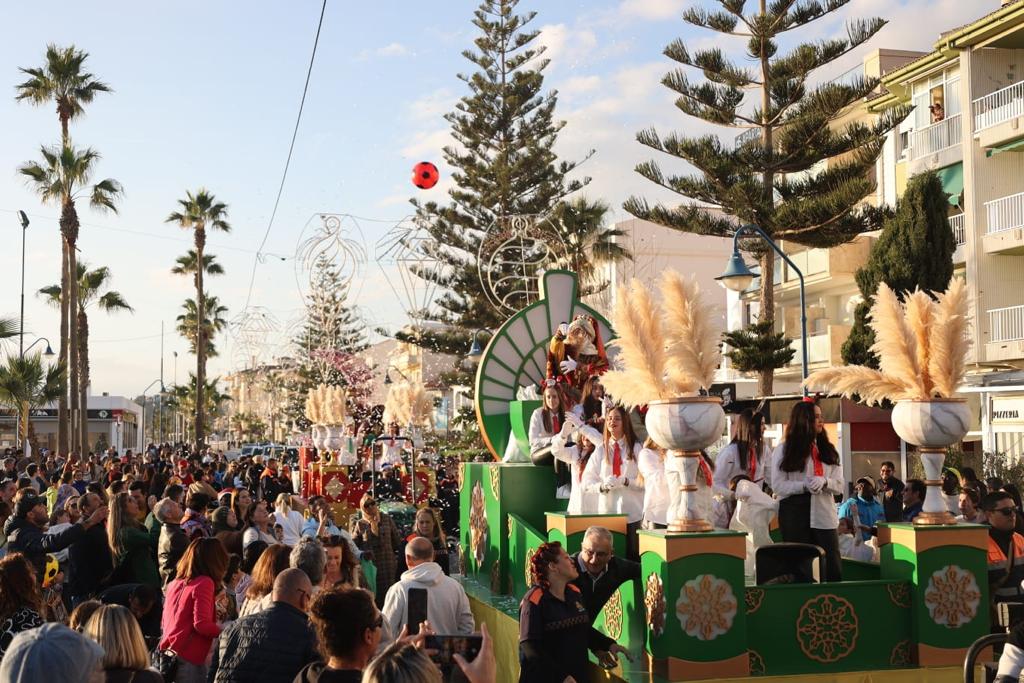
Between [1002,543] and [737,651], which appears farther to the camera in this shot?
[1002,543]

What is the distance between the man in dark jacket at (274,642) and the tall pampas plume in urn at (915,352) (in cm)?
370

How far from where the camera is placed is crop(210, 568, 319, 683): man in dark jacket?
449cm

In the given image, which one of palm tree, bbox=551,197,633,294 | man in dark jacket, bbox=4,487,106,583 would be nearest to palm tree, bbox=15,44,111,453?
palm tree, bbox=551,197,633,294

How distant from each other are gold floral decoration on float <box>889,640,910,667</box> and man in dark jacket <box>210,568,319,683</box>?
371 cm

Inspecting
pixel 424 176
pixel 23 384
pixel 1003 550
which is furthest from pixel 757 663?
pixel 23 384

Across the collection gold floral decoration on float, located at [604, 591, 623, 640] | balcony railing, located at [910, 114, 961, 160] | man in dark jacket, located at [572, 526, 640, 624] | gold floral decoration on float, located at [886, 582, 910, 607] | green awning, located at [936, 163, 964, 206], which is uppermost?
balcony railing, located at [910, 114, 961, 160]

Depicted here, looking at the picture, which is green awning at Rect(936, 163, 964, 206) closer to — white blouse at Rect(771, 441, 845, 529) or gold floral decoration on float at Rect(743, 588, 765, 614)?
white blouse at Rect(771, 441, 845, 529)

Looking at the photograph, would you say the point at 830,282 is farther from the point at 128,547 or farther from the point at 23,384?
the point at 128,547

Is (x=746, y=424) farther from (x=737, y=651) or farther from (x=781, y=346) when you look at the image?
(x=781, y=346)

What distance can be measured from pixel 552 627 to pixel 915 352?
9.47 feet

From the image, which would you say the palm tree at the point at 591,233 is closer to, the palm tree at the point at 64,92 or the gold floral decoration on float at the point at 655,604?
the palm tree at the point at 64,92

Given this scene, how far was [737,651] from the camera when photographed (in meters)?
6.26

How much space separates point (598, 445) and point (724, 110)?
758 inches

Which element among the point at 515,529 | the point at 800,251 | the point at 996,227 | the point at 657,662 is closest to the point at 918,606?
the point at 657,662
